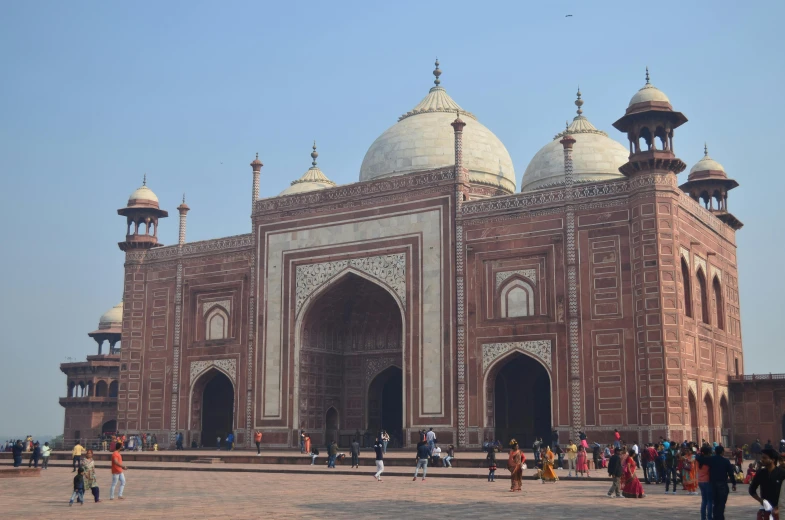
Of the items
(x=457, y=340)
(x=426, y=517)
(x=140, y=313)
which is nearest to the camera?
(x=426, y=517)

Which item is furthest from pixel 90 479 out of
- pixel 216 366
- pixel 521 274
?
pixel 216 366

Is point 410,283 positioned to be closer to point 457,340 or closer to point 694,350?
point 457,340

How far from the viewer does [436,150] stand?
1017 inches

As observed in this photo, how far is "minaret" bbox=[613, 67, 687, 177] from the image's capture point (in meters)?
19.9

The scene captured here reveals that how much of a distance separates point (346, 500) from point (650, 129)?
41.1 feet

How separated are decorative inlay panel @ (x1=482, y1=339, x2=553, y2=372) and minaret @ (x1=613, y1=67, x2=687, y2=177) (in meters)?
4.28

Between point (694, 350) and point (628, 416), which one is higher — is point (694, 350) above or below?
above

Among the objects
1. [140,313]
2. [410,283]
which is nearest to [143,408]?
[140,313]

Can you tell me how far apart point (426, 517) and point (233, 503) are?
275cm

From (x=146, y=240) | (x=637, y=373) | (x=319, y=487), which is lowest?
(x=319, y=487)

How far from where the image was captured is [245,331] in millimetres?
25547

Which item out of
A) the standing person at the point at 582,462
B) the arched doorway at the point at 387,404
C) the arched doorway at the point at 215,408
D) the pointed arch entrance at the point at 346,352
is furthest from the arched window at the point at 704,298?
the arched doorway at the point at 215,408

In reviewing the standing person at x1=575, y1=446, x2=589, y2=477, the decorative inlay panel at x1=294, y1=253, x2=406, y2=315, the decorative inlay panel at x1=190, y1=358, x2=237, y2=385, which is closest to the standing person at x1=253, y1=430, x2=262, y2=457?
the decorative inlay panel at x1=190, y1=358, x2=237, y2=385

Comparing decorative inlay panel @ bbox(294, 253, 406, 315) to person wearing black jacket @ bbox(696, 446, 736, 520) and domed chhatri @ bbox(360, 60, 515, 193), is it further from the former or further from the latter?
person wearing black jacket @ bbox(696, 446, 736, 520)
